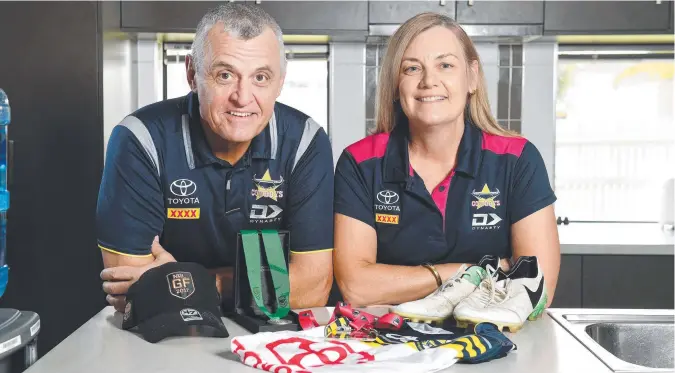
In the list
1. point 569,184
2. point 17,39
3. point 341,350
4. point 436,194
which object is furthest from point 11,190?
point 569,184

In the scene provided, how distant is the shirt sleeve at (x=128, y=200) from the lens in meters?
1.97

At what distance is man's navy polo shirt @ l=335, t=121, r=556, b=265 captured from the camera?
Result: 214cm

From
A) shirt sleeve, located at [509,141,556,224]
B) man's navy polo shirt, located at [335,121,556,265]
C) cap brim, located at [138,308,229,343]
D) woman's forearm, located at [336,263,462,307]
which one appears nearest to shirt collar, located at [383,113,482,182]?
man's navy polo shirt, located at [335,121,556,265]

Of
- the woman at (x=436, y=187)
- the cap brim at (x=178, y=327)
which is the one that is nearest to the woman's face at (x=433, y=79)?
the woman at (x=436, y=187)

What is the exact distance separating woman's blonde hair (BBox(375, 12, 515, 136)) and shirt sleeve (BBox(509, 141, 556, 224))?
139 millimetres

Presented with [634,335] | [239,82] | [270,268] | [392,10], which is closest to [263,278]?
[270,268]

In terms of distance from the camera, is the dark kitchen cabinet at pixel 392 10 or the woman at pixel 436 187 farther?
the dark kitchen cabinet at pixel 392 10

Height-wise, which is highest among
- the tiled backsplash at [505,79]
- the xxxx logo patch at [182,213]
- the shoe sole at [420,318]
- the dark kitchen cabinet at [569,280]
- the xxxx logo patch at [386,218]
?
the tiled backsplash at [505,79]

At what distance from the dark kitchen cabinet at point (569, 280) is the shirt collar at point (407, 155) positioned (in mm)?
1238

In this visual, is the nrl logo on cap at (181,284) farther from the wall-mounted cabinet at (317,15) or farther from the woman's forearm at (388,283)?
the wall-mounted cabinet at (317,15)

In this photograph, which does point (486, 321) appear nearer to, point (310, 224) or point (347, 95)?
point (310, 224)

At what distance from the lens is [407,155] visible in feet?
7.22

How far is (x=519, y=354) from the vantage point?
153 cm

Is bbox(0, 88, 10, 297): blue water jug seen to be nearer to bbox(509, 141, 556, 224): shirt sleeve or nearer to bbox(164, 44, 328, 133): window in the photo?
bbox(164, 44, 328, 133): window
